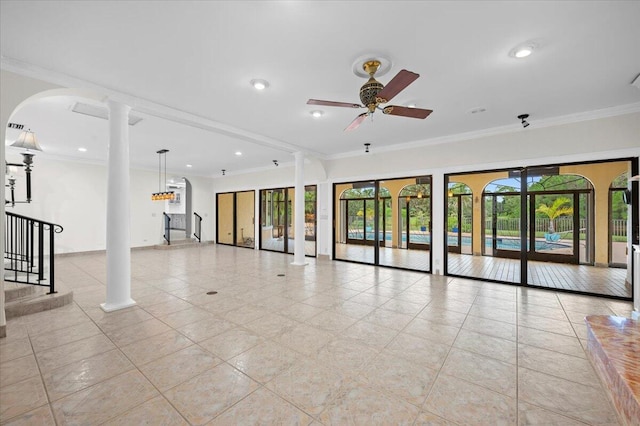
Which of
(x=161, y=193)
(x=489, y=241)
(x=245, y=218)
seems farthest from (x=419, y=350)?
(x=245, y=218)

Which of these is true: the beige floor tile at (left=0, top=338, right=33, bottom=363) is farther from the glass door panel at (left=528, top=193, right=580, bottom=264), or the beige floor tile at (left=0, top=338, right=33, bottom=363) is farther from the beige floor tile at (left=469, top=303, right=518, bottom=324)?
the glass door panel at (left=528, top=193, right=580, bottom=264)

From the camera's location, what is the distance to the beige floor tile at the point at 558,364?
2.29m

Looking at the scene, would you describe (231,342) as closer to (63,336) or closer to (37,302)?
(63,336)

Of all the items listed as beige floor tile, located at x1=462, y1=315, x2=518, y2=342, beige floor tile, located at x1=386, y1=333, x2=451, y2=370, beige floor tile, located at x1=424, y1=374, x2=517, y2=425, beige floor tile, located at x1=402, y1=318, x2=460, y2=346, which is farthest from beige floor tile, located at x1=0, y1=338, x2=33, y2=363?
beige floor tile, located at x1=462, y1=315, x2=518, y2=342

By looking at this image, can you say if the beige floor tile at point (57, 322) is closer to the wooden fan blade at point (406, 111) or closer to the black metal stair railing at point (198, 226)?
the wooden fan blade at point (406, 111)

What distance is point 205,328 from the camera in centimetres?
324

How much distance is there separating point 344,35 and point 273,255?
7.22 meters

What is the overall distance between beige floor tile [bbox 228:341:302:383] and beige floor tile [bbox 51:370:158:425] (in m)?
0.69

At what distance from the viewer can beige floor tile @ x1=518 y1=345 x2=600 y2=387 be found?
229 cm

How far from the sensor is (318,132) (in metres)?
5.79

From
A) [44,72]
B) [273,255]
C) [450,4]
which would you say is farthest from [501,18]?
[273,255]

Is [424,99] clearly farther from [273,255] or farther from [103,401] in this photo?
[273,255]

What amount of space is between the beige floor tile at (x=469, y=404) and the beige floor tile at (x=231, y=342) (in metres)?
1.75

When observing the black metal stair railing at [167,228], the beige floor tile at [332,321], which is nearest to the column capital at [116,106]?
the beige floor tile at [332,321]
